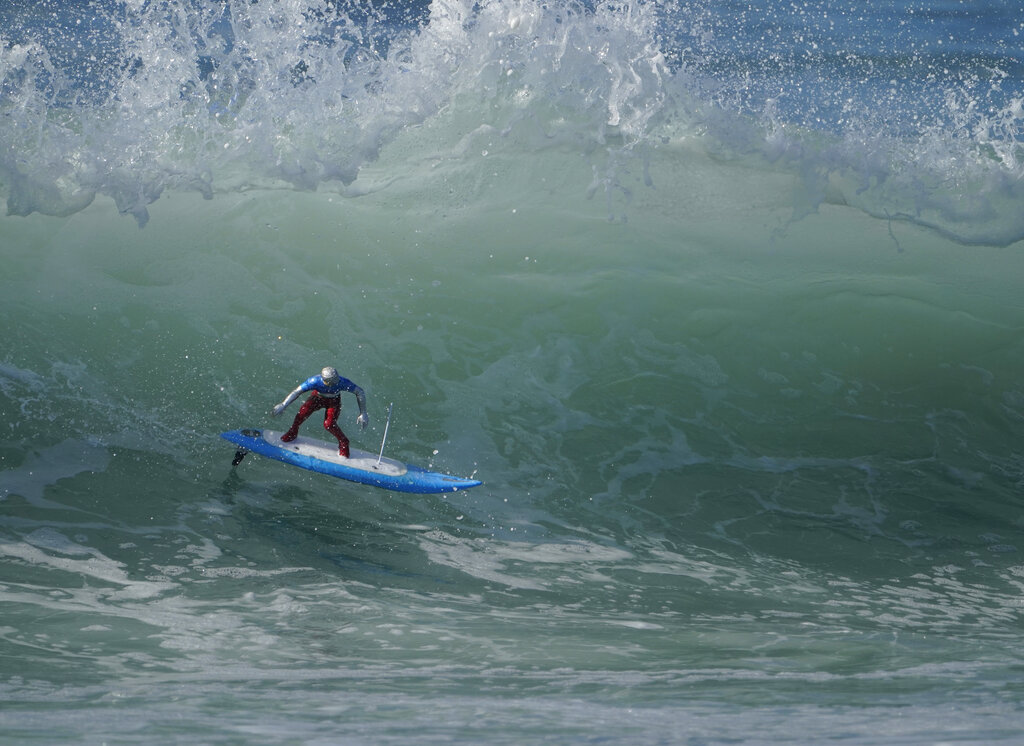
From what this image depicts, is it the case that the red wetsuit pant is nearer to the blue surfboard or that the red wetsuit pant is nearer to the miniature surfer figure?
the miniature surfer figure

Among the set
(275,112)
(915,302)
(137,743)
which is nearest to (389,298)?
(275,112)

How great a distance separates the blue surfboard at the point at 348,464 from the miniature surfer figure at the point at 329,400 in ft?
0.25

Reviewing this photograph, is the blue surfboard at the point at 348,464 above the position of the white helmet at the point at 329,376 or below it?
below

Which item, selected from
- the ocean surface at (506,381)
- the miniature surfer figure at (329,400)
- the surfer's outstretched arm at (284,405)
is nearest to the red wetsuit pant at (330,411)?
the miniature surfer figure at (329,400)

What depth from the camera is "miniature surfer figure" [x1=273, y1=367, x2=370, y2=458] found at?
22.2 ft

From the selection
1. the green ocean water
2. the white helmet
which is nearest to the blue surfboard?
the green ocean water

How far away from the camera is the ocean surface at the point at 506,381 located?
5.03m

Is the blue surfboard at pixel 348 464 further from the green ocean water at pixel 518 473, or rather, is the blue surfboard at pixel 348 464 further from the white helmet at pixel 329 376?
the white helmet at pixel 329 376

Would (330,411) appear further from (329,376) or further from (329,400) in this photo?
(329,376)

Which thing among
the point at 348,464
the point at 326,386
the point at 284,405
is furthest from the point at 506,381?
the point at 284,405

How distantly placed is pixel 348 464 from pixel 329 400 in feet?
1.50

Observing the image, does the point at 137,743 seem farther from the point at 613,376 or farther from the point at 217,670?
the point at 613,376

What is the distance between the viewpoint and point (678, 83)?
10.5 m

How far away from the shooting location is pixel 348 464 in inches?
277
